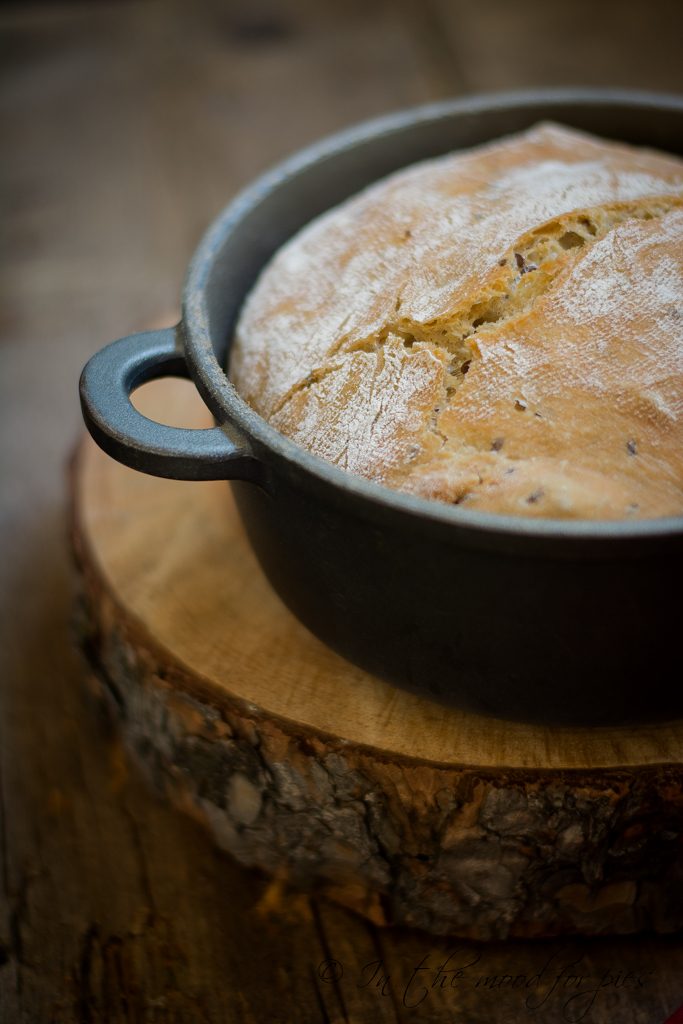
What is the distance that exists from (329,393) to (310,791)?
0.45m

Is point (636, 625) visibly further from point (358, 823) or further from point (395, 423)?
point (358, 823)

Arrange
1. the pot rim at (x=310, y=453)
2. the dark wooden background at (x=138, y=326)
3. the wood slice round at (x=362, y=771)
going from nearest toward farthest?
the pot rim at (x=310, y=453) < the wood slice round at (x=362, y=771) < the dark wooden background at (x=138, y=326)

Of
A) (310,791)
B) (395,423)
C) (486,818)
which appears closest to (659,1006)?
(486,818)

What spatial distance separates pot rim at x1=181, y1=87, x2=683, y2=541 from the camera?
807mm

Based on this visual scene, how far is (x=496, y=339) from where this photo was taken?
101 centimetres

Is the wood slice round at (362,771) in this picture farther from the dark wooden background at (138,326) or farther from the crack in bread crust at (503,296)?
the crack in bread crust at (503,296)

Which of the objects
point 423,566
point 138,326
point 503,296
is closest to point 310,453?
point 423,566

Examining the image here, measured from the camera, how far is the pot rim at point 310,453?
2.65 feet

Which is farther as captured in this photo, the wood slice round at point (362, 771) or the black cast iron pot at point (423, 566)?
the wood slice round at point (362, 771)

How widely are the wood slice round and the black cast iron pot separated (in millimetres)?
61

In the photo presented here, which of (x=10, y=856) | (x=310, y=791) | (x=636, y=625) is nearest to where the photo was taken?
(x=636, y=625)

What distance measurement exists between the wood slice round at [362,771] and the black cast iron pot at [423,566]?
0.06m

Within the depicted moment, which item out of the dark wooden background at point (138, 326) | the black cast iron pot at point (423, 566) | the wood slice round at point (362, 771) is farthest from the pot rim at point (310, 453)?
the dark wooden background at point (138, 326)

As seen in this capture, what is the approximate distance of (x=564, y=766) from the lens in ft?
3.38
